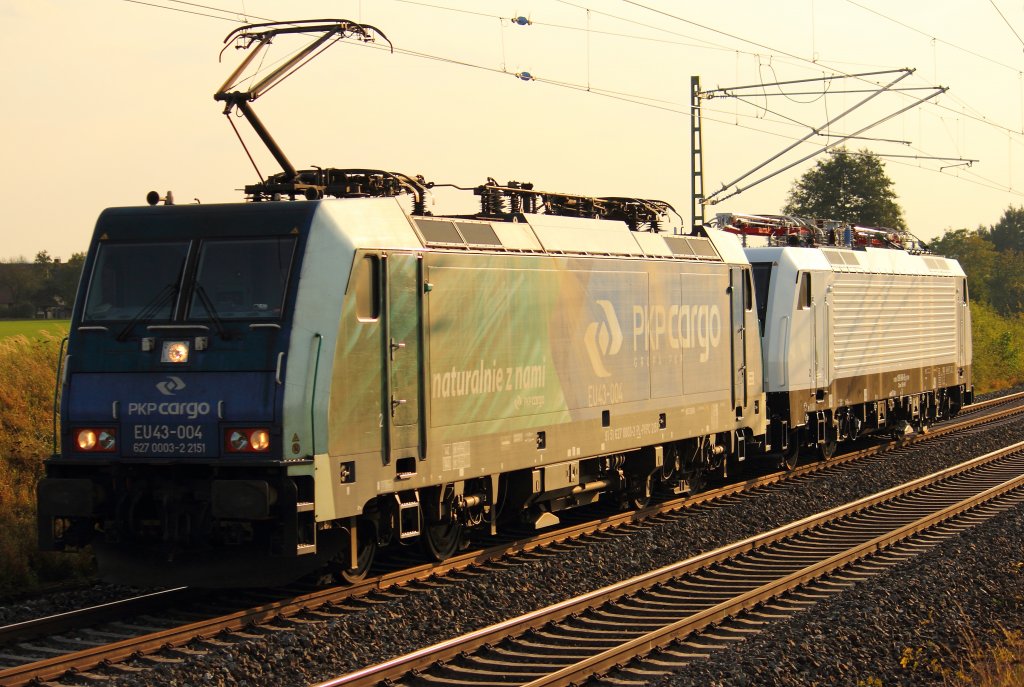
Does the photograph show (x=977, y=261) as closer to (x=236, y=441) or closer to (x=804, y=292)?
(x=804, y=292)

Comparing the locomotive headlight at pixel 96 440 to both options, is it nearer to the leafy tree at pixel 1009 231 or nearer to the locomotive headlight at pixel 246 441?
the locomotive headlight at pixel 246 441

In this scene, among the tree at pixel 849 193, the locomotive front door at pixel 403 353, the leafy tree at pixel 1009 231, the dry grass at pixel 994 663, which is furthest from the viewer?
the leafy tree at pixel 1009 231

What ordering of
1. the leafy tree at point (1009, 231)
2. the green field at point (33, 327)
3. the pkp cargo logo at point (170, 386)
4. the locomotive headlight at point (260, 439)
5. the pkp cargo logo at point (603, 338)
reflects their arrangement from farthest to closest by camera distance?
the leafy tree at point (1009, 231) < the green field at point (33, 327) < the pkp cargo logo at point (603, 338) < the pkp cargo logo at point (170, 386) < the locomotive headlight at point (260, 439)

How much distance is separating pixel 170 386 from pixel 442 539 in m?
3.46

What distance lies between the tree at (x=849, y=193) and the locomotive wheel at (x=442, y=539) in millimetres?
65072

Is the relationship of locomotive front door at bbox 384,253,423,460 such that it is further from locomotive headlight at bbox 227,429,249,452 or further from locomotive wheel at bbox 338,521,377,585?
→ locomotive headlight at bbox 227,429,249,452

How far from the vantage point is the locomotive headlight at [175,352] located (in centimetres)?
1048

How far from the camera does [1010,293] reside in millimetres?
76125

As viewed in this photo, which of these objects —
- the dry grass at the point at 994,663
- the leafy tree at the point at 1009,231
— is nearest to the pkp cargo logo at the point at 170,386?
the dry grass at the point at 994,663

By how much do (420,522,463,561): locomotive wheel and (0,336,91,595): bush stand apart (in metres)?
3.46

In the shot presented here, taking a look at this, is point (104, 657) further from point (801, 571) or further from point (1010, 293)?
point (1010, 293)

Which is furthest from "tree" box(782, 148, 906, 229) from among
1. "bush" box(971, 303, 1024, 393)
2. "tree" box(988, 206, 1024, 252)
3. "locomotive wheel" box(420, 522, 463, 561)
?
"locomotive wheel" box(420, 522, 463, 561)

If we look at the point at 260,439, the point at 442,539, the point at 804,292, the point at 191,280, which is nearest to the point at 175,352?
the point at 191,280

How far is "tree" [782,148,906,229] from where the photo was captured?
75.3 metres
